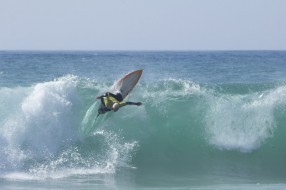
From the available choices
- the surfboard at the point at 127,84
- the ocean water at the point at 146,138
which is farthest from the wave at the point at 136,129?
the surfboard at the point at 127,84

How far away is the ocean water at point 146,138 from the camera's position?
13.7 metres

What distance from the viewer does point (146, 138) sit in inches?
647

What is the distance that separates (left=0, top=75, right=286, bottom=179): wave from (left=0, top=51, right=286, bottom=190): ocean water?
0.03 metres

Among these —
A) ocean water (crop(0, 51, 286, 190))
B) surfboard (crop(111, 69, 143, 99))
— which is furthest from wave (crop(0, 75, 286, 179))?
surfboard (crop(111, 69, 143, 99))

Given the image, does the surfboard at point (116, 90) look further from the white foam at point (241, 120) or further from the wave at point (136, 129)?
the white foam at point (241, 120)

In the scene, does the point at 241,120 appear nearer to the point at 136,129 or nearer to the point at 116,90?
the point at 136,129

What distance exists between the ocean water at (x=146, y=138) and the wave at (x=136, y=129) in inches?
1.0

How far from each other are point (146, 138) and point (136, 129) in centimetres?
41

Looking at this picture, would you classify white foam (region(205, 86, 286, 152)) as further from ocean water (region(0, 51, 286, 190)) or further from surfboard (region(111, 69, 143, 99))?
surfboard (region(111, 69, 143, 99))

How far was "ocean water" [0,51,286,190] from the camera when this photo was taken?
1366 cm

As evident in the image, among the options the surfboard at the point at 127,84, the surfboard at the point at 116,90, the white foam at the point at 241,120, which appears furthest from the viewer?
the surfboard at the point at 127,84

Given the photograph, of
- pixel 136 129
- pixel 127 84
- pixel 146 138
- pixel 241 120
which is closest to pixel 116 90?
pixel 127 84

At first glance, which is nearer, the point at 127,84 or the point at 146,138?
the point at 146,138

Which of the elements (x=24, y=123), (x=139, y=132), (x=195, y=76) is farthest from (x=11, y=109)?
(x=195, y=76)
